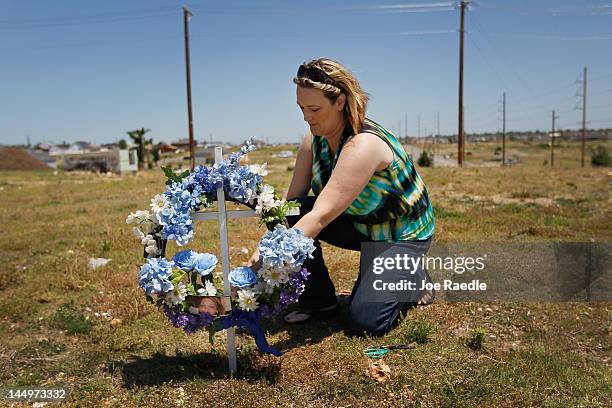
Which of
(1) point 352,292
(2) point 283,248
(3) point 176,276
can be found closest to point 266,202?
(2) point 283,248

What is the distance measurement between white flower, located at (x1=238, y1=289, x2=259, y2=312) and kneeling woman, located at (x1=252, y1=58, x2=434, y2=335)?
267mm

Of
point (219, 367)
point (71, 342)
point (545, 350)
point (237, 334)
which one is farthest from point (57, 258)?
point (545, 350)

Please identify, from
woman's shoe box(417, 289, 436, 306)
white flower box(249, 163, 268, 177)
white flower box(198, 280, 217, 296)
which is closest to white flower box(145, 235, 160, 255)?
white flower box(198, 280, 217, 296)

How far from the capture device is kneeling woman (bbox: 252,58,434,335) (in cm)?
336

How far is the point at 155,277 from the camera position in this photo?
115 inches

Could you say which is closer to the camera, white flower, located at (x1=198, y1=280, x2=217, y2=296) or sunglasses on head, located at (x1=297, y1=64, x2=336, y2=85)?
white flower, located at (x1=198, y1=280, x2=217, y2=296)

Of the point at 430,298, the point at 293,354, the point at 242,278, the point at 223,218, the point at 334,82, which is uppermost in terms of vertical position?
the point at 334,82

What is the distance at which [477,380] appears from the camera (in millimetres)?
3061

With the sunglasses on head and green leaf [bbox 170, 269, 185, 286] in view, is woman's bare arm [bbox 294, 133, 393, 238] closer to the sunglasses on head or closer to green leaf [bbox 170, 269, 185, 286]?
the sunglasses on head

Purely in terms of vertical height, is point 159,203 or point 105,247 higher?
point 159,203

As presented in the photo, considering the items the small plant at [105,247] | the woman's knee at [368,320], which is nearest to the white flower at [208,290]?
the woman's knee at [368,320]

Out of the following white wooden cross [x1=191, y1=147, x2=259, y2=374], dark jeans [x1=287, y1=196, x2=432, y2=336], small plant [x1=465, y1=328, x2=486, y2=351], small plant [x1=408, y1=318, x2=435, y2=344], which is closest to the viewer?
white wooden cross [x1=191, y1=147, x2=259, y2=374]

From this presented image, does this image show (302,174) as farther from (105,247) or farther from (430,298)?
(105,247)

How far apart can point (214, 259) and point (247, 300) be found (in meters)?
0.34
